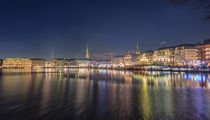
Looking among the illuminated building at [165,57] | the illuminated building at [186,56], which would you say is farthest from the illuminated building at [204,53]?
the illuminated building at [165,57]

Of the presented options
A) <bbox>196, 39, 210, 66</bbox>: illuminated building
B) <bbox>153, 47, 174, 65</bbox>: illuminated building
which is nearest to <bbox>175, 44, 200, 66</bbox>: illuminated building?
<bbox>196, 39, 210, 66</bbox>: illuminated building

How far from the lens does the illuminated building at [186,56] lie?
115 m

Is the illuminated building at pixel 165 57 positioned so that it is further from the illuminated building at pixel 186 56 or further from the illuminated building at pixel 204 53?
the illuminated building at pixel 204 53

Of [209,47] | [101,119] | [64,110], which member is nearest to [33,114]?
[64,110]

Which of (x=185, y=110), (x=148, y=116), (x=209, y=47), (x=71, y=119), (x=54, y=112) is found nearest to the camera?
(x=71, y=119)

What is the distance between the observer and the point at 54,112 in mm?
9539

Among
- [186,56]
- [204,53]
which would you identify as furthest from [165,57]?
[204,53]

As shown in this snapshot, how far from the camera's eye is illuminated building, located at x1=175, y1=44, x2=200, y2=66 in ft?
376

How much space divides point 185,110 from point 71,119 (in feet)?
27.0

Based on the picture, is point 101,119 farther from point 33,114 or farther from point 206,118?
point 206,118

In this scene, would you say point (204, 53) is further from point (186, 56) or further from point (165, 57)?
point (165, 57)

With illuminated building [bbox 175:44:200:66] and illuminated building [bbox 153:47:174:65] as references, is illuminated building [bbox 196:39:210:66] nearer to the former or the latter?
illuminated building [bbox 175:44:200:66]

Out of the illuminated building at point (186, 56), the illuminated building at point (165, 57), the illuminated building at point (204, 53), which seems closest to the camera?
the illuminated building at point (204, 53)

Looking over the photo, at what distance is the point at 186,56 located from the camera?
121m
